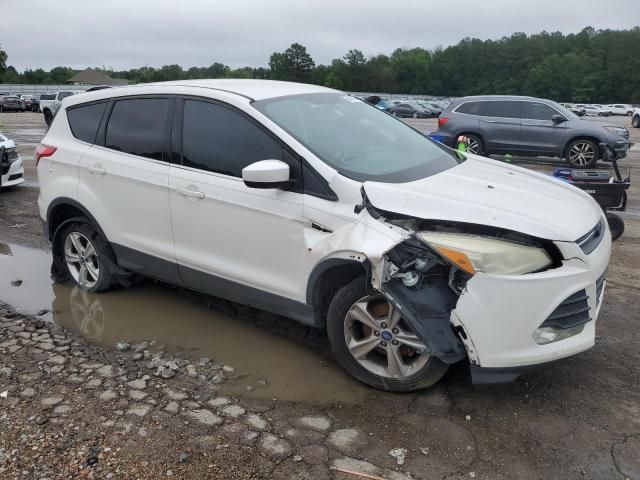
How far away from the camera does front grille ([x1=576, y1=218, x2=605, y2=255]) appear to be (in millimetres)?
3105

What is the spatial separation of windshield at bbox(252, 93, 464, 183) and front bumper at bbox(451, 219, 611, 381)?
93cm

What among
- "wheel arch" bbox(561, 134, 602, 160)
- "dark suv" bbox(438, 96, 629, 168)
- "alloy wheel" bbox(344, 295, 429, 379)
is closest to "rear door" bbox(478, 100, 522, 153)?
"dark suv" bbox(438, 96, 629, 168)

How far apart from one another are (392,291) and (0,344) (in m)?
2.90

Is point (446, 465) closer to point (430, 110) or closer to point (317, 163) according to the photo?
point (317, 163)

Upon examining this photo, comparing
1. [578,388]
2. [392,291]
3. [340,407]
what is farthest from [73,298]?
[578,388]

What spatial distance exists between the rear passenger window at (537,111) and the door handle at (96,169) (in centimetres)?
1201

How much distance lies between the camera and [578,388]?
3.47 metres

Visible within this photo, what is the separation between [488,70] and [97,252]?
407 feet

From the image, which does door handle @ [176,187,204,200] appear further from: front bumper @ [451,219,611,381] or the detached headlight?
front bumper @ [451,219,611,381]

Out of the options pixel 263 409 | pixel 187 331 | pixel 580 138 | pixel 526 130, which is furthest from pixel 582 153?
pixel 263 409

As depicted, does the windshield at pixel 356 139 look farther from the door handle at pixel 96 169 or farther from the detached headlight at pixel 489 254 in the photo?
the door handle at pixel 96 169

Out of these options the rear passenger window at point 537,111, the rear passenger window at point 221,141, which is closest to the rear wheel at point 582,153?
the rear passenger window at point 537,111

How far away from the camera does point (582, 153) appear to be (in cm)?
1372

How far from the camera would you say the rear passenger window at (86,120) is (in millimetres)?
4770
